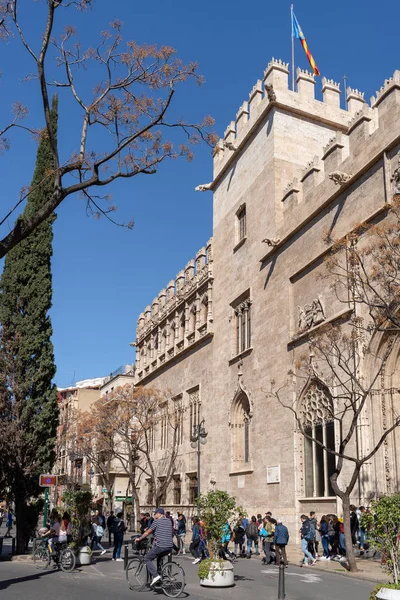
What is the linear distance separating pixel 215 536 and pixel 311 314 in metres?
10.2

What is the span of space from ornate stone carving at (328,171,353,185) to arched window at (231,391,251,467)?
11.0 m

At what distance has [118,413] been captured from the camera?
120 ft

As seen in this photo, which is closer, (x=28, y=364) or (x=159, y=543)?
(x=159, y=543)

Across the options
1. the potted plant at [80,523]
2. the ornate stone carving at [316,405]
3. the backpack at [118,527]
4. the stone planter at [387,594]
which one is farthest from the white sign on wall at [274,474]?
the stone planter at [387,594]

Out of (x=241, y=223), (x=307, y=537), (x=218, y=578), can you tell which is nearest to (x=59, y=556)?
(x=218, y=578)

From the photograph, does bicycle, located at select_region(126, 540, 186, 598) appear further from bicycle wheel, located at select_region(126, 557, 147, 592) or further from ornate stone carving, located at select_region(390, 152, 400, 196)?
ornate stone carving, located at select_region(390, 152, 400, 196)

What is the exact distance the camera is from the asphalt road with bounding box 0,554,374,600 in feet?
36.8

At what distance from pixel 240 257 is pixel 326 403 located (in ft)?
35.3

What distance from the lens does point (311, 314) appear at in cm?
2181

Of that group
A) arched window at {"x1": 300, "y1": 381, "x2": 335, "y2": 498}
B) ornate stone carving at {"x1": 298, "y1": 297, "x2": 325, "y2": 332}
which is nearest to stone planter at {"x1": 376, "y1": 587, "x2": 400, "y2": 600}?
arched window at {"x1": 300, "y1": 381, "x2": 335, "y2": 498}

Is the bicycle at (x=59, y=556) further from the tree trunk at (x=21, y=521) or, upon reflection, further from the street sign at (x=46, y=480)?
the tree trunk at (x=21, y=521)

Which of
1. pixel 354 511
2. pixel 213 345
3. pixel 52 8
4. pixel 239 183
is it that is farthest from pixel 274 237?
pixel 52 8

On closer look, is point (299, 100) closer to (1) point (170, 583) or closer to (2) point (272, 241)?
(2) point (272, 241)

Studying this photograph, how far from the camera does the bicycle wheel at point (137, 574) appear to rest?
467 inches
